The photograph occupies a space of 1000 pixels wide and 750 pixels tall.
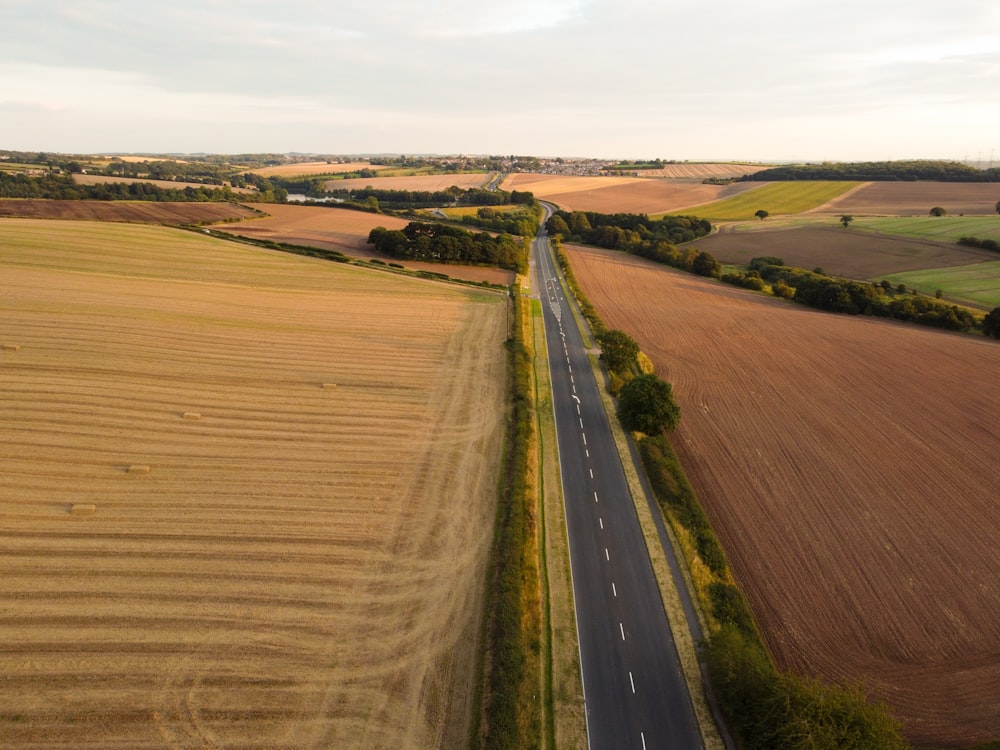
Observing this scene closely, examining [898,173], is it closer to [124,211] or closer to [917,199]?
[917,199]

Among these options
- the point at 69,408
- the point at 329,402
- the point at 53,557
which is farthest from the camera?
the point at 329,402

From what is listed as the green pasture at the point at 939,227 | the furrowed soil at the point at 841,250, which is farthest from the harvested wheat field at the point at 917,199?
the furrowed soil at the point at 841,250

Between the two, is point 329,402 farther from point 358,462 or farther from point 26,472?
point 26,472

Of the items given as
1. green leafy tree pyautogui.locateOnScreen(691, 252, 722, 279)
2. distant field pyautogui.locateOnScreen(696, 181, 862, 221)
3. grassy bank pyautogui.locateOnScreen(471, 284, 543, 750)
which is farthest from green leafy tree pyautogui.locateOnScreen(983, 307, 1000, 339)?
distant field pyautogui.locateOnScreen(696, 181, 862, 221)

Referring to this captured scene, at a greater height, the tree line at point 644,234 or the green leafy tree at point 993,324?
the tree line at point 644,234

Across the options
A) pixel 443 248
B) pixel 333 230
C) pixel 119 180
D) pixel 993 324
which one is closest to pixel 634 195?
pixel 443 248

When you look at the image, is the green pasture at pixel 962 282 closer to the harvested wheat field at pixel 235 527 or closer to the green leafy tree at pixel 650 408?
the green leafy tree at pixel 650 408

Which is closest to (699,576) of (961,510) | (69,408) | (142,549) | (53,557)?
(961,510)
